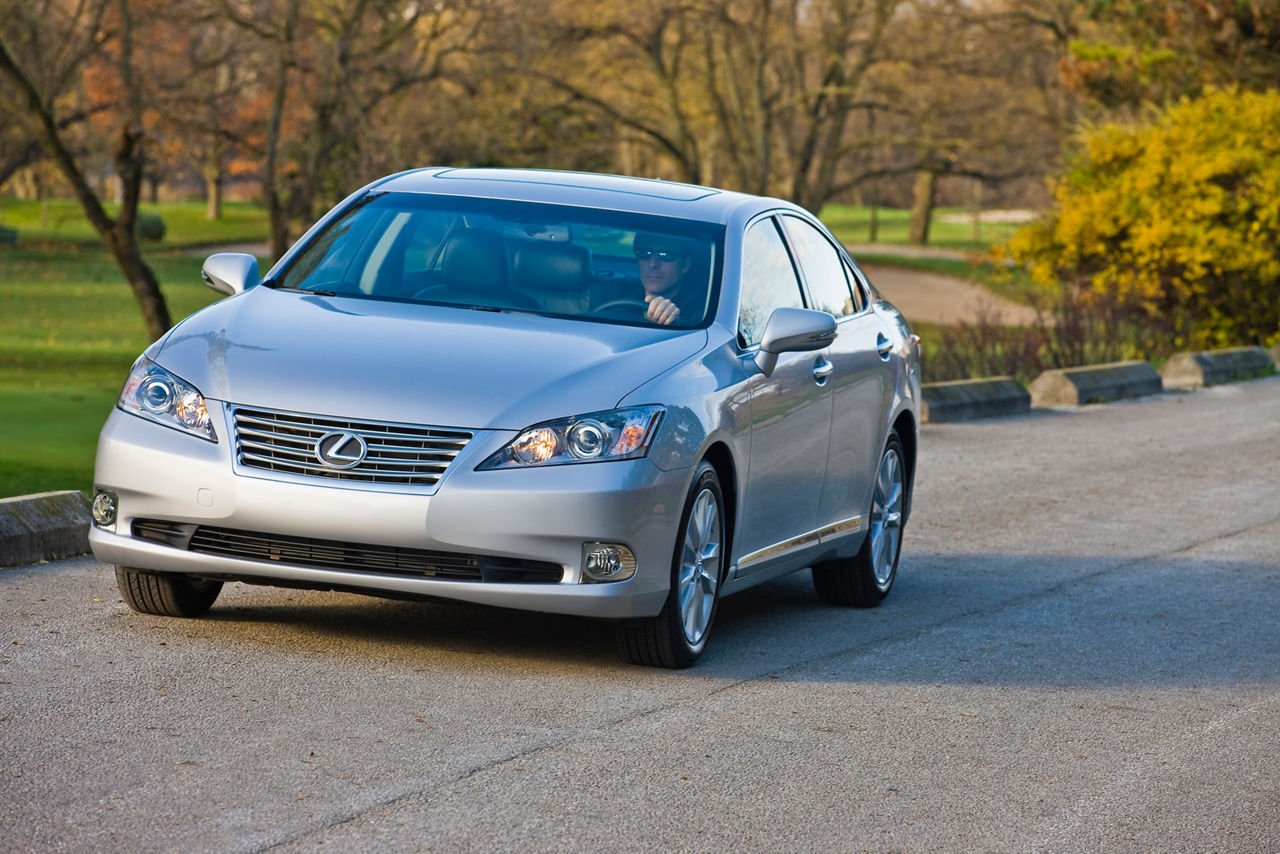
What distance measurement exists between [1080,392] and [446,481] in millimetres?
16459

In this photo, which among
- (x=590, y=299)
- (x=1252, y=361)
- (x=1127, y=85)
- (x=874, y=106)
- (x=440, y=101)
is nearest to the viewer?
(x=590, y=299)

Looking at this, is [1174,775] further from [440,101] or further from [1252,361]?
[440,101]

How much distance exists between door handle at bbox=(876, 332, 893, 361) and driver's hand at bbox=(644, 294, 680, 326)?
1.84 meters

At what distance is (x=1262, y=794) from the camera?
5863mm

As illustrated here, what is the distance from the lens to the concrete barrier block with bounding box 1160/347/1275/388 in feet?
83.2

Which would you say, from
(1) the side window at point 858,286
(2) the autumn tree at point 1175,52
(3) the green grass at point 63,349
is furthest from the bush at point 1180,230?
(1) the side window at point 858,286

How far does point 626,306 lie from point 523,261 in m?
0.48

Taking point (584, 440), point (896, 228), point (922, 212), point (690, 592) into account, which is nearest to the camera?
point (584, 440)

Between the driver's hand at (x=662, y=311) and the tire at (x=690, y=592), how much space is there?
27.0 inches

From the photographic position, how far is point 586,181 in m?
8.22

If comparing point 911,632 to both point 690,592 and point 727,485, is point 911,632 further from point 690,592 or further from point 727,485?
point 690,592

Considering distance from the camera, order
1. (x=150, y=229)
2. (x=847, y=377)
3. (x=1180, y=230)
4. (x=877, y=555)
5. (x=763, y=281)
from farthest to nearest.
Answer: (x=150, y=229) < (x=1180, y=230) < (x=877, y=555) < (x=847, y=377) < (x=763, y=281)

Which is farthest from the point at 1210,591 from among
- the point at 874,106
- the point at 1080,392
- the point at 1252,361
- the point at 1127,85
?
the point at 1127,85

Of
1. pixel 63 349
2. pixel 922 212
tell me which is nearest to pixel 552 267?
pixel 63 349
